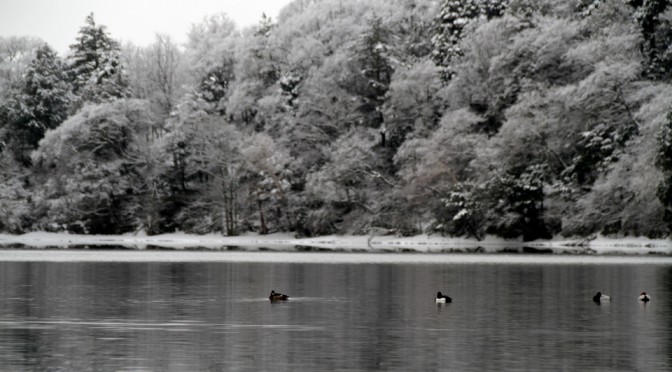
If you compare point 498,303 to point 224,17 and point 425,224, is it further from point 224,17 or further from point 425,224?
point 224,17

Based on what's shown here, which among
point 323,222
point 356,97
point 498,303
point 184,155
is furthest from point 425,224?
point 498,303

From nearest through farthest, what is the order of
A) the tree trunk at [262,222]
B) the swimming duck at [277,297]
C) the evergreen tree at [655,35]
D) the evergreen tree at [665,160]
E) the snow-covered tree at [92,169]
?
the swimming duck at [277,297], the evergreen tree at [665,160], the evergreen tree at [655,35], the tree trunk at [262,222], the snow-covered tree at [92,169]

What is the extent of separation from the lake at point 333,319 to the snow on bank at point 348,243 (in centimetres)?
1992

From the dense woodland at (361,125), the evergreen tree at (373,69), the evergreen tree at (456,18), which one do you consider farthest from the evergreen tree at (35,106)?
the evergreen tree at (456,18)

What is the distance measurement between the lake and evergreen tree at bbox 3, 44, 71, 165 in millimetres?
59562

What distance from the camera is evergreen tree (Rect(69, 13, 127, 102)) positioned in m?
105

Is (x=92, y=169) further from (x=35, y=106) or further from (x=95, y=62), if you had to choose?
(x=95, y=62)

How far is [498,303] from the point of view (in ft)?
97.8

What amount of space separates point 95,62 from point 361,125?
3438 cm

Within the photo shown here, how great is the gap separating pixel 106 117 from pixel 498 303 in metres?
72.6

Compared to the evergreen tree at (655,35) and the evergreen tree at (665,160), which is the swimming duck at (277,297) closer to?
the evergreen tree at (665,160)

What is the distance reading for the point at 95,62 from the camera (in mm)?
112938

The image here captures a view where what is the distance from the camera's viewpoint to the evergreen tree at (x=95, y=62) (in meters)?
105

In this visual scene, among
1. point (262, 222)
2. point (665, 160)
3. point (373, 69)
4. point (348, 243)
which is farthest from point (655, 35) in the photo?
point (262, 222)
